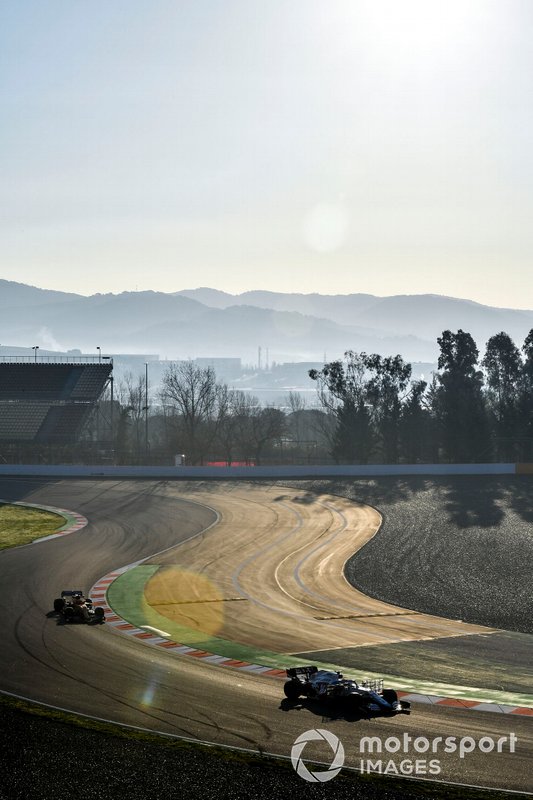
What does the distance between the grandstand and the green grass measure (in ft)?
99.4

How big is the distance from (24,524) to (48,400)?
46.1 metres

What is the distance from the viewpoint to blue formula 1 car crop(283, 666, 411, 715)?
1828 cm

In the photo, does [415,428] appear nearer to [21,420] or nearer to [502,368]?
[502,368]

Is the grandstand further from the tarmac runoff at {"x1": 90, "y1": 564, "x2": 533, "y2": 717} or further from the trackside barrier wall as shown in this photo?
the tarmac runoff at {"x1": 90, "y1": 564, "x2": 533, "y2": 717}

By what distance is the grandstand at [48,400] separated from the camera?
8969cm

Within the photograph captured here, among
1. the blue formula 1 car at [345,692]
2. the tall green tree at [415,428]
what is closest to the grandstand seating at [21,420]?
the tall green tree at [415,428]

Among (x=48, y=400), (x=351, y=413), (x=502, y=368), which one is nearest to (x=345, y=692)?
(x=351, y=413)

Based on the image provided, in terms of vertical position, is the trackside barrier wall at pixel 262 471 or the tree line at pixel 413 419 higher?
the tree line at pixel 413 419

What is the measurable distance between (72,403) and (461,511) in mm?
51752

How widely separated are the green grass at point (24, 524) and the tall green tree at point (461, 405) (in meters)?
45.9

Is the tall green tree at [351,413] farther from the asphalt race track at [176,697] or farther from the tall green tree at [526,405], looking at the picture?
the asphalt race track at [176,697]

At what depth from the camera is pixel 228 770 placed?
15.6 m

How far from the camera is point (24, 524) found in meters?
50.8

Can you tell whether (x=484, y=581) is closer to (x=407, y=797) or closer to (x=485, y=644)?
(x=485, y=644)
